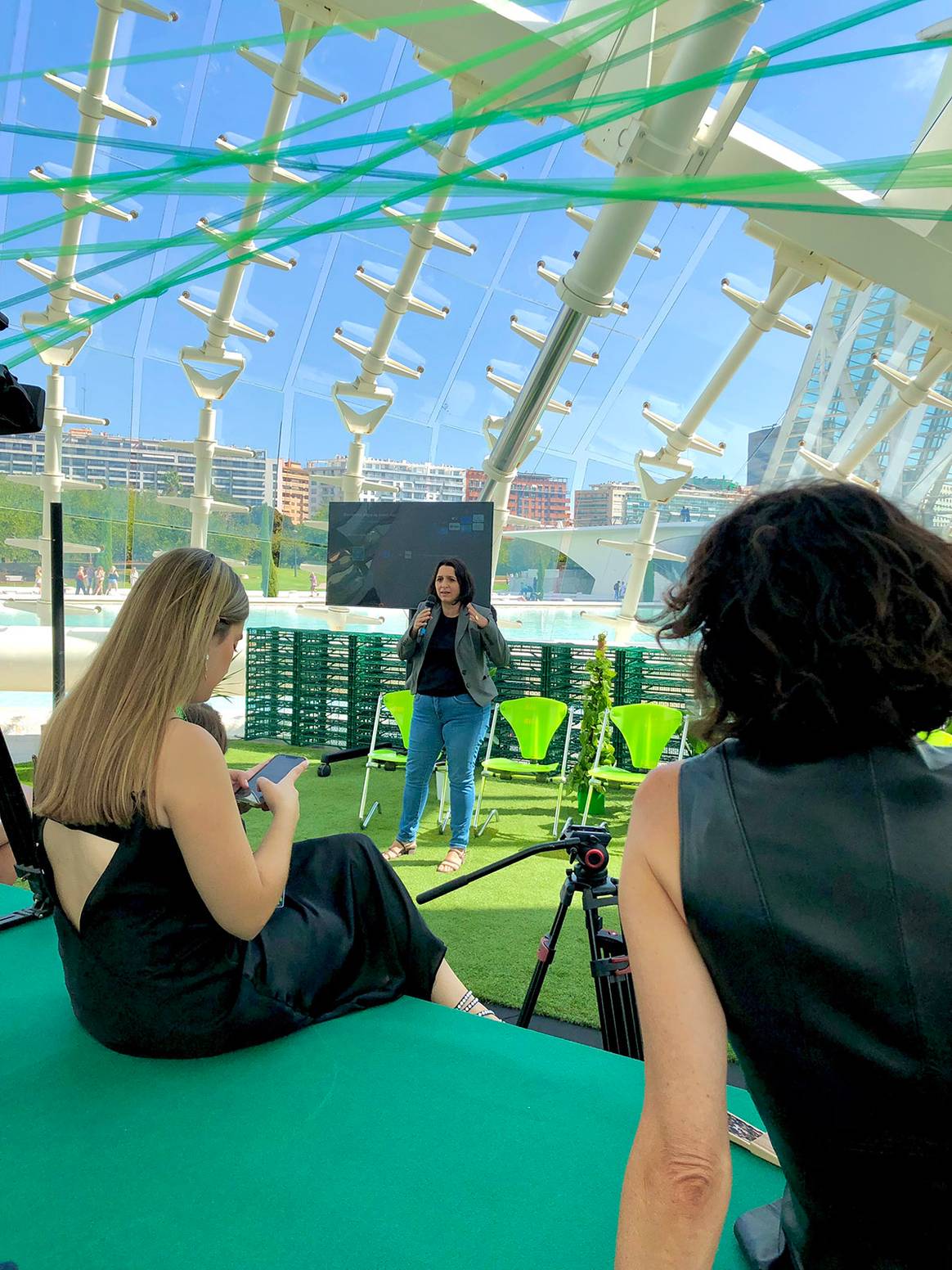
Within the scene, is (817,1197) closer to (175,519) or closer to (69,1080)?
(69,1080)

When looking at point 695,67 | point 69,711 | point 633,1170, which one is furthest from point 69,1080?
point 695,67

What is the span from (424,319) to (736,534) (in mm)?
8693

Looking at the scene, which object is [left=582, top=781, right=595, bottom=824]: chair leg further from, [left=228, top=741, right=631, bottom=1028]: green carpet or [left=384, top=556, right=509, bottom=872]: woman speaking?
[left=384, top=556, right=509, bottom=872]: woman speaking

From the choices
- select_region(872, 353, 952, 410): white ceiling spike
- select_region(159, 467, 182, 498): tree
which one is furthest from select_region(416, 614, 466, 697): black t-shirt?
select_region(159, 467, 182, 498): tree

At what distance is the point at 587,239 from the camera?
552 centimetres

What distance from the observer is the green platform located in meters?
1.38

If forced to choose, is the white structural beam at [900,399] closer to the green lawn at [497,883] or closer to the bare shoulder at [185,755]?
the green lawn at [497,883]

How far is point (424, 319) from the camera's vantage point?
29.7ft

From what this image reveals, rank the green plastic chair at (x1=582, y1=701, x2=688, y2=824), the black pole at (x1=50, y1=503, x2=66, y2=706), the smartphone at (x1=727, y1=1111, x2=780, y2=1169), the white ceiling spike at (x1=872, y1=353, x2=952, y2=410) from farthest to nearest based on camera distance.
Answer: the white ceiling spike at (x1=872, y1=353, x2=952, y2=410) < the green plastic chair at (x1=582, y1=701, x2=688, y2=824) < the black pole at (x1=50, y1=503, x2=66, y2=706) < the smartphone at (x1=727, y1=1111, x2=780, y2=1169)

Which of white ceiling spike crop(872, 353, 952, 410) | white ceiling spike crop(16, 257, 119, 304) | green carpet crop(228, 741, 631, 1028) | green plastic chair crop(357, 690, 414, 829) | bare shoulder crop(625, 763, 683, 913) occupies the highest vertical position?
white ceiling spike crop(16, 257, 119, 304)

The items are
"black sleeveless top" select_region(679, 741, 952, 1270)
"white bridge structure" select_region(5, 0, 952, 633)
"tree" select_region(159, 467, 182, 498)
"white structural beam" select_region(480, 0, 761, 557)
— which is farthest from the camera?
"tree" select_region(159, 467, 182, 498)

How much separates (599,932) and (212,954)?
79cm

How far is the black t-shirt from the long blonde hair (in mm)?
3231

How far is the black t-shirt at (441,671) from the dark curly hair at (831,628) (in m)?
4.19
